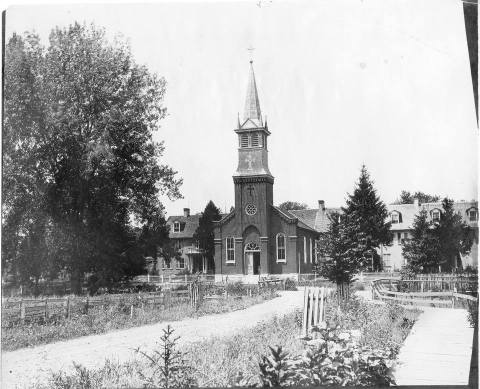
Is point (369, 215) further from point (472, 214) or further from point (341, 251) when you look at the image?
point (472, 214)

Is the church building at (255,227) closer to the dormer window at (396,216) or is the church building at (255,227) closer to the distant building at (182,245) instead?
the distant building at (182,245)

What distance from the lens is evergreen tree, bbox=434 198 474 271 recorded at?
9.08 meters

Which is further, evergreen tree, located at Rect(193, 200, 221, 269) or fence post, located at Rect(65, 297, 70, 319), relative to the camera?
fence post, located at Rect(65, 297, 70, 319)

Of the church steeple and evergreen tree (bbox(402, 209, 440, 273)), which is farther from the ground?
the church steeple

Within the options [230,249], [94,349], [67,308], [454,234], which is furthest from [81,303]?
[454,234]

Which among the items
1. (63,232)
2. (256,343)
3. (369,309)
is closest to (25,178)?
(63,232)

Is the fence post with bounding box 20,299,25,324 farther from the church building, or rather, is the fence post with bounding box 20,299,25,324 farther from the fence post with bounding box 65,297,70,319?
the church building

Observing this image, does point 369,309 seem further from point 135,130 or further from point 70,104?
point 70,104

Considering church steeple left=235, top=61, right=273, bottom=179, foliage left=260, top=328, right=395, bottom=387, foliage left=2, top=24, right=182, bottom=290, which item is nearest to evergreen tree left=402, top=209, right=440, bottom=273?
church steeple left=235, top=61, right=273, bottom=179

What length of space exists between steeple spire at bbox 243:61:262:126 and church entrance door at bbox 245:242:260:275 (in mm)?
5679

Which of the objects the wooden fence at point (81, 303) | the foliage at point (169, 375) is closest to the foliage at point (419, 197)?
the foliage at point (169, 375)

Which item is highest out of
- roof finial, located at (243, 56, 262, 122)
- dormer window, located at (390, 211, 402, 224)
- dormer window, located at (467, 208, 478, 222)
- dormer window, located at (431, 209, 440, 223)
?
roof finial, located at (243, 56, 262, 122)

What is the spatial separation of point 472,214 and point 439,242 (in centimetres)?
520

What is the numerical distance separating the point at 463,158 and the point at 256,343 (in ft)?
15.1
